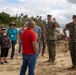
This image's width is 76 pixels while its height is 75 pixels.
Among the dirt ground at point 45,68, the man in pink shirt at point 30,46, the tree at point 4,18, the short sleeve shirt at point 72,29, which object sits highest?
the tree at point 4,18

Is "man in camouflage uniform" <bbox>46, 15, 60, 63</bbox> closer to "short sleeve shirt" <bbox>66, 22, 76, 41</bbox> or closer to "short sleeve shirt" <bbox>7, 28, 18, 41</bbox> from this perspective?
"short sleeve shirt" <bbox>66, 22, 76, 41</bbox>

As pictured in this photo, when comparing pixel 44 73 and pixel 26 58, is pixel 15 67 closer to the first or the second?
pixel 44 73

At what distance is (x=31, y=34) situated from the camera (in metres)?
7.93

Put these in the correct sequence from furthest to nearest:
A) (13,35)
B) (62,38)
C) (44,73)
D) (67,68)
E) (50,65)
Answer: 1. (62,38)
2. (13,35)
3. (50,65)
4. (67,68)
5. (44,73)

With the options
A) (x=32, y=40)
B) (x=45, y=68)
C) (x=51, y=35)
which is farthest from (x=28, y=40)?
(x=51, y=35)

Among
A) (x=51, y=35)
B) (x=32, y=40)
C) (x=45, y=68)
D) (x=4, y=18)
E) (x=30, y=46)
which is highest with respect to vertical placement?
(x=4, y=18)

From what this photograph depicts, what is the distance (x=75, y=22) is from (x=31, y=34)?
269 cm

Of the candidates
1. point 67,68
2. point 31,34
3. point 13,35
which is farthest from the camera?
point 13,35

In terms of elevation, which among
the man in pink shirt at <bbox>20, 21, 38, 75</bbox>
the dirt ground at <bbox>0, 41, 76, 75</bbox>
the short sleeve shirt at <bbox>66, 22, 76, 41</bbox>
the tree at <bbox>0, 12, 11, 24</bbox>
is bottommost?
the dirt ground at <bbox>0, 41, 76, 75</bbox>

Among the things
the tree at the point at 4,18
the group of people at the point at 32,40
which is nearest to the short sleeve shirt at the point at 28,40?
the group of people at the point at 32,40

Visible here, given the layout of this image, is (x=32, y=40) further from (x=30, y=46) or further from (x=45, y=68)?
(x=45, y=68)

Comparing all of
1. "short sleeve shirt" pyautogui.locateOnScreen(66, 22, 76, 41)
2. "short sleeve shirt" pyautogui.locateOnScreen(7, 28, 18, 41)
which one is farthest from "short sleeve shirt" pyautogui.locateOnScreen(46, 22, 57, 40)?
"short sleeve shirt" pyautogui.locateOnScreen(7, 28, 18, 41)

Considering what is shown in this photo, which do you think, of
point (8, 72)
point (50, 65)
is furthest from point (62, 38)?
point (8, 72)

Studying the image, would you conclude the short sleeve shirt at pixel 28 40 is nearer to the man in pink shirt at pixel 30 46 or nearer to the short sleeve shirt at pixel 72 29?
the man in pink shirt at pixel 30 46
